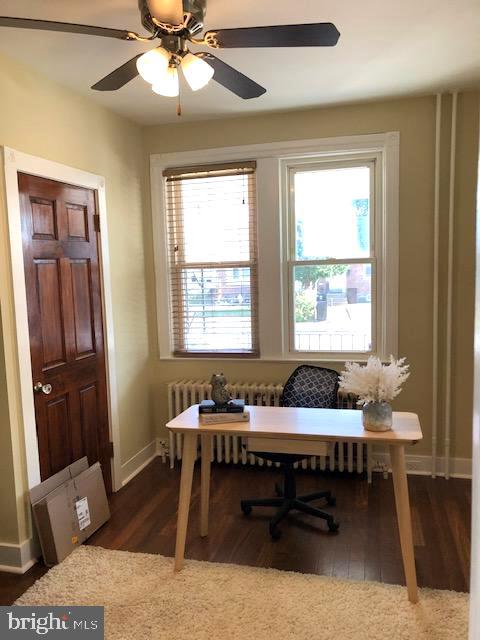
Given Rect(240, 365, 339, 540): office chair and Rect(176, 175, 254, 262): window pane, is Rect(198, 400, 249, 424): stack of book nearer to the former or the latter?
Rect(240, 365, 339, 540): office chair

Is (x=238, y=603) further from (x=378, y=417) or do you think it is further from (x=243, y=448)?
(x=243, y=448)

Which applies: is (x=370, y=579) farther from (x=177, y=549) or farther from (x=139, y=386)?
(x=139, y=386)

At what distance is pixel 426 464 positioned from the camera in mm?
3600

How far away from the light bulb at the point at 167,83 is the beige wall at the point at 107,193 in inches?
40.6

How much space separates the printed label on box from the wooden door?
253mm

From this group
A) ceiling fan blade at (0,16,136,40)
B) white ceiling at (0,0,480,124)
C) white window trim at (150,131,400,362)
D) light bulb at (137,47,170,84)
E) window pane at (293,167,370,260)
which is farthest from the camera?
window pane at (293,167,370,260)

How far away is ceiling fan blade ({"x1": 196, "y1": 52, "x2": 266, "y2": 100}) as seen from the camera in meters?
2.01

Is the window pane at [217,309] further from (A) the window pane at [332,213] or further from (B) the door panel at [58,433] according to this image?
(B) the door panel at [58,433]

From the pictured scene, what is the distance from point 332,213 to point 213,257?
102 cm

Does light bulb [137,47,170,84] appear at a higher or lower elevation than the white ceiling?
lower

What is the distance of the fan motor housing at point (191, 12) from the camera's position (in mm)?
1876

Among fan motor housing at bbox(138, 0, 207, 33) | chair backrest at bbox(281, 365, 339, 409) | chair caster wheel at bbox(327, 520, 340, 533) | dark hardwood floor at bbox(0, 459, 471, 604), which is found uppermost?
fan motor housing at bbox(138, 0, 207, 33)

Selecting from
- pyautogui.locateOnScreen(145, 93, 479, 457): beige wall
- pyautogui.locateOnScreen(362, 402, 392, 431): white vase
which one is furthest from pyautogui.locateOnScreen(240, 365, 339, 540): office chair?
pyautogui.locateOnScreen(145, 93, 479, 457): beige wall

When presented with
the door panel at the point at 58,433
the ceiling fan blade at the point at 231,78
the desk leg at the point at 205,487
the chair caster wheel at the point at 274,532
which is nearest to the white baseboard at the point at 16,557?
the door panel at the point at 58,433
